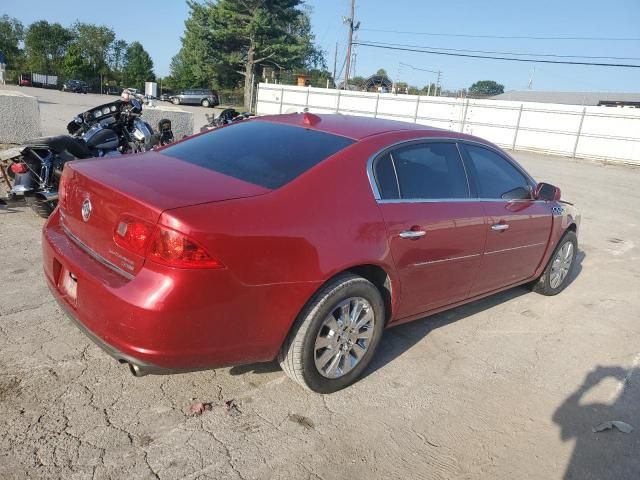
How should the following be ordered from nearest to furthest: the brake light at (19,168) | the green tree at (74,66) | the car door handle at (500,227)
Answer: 1. the car door handle at (500,227)
2. the brake light at (19,168)
3. the green tree at (74,66)

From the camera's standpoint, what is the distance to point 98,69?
6288 centimetres

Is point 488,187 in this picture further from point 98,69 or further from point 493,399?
point 98,69

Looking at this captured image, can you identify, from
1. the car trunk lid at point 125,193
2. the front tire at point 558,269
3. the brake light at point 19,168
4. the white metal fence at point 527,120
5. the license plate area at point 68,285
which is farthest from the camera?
the white metal fence at point 527,120

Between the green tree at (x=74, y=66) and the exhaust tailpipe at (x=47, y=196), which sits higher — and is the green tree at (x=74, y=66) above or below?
above

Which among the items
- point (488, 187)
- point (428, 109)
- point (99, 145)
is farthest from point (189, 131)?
point (428, 109)

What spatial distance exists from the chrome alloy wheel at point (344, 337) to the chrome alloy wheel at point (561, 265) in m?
2.84

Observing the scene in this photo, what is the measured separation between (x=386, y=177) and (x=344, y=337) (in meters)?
1.04

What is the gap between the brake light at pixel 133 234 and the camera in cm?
238

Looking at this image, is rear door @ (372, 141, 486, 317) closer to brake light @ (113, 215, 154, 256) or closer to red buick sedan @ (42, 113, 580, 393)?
red buick sedan @ (42, 113, 580, 393)

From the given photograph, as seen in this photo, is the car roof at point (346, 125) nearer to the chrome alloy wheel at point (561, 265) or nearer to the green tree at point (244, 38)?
the chrome alloy wheel at point (561, 265)

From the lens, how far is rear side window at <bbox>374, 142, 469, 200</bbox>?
3268mm

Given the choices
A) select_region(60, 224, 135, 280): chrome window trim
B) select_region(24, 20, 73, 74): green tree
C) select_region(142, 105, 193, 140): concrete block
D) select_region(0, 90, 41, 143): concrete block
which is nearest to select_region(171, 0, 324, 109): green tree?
select_region(24, 20, 73, 74): green tree

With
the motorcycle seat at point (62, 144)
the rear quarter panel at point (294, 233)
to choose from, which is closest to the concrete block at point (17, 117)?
the motorcycle seat at point (62, 144)

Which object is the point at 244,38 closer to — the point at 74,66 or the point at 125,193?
the point at 74,66
